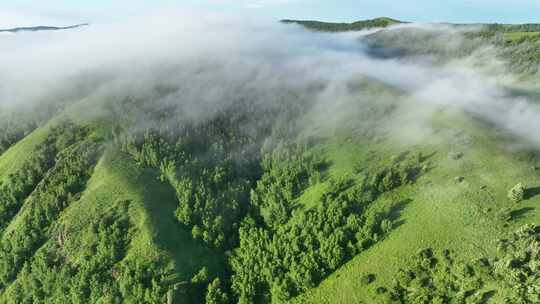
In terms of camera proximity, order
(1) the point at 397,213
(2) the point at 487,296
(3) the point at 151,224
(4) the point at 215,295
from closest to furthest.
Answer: (2) the point at 487,296, (4) the point at 215,295, (1) the point at 397,213, (3) the point at 151,224

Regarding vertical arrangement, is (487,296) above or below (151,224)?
above

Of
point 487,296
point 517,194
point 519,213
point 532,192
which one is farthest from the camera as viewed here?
point 532,192

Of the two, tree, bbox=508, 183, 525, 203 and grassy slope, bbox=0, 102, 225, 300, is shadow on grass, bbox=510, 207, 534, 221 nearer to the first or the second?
tree, bbox=508, 183, 525, 203

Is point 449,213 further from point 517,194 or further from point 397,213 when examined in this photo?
point 517,194

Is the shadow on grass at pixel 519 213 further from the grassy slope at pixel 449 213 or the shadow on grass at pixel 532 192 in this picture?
the shadow on grass at pixel 532 192

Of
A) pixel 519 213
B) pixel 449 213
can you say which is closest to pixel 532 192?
pixel 519 213

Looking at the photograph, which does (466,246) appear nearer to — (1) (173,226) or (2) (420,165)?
(2) (420,165)

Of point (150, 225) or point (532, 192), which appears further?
point (150, 225)

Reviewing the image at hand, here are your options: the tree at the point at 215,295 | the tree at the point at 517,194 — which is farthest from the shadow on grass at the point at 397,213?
the tree at the point at 215,295

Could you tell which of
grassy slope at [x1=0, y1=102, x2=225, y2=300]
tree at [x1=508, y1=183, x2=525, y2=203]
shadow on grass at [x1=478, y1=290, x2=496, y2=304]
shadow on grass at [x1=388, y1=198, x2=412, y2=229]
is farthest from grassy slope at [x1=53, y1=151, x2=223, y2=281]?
tree at [x1=508, y1=183, x2=525, y2=203]
